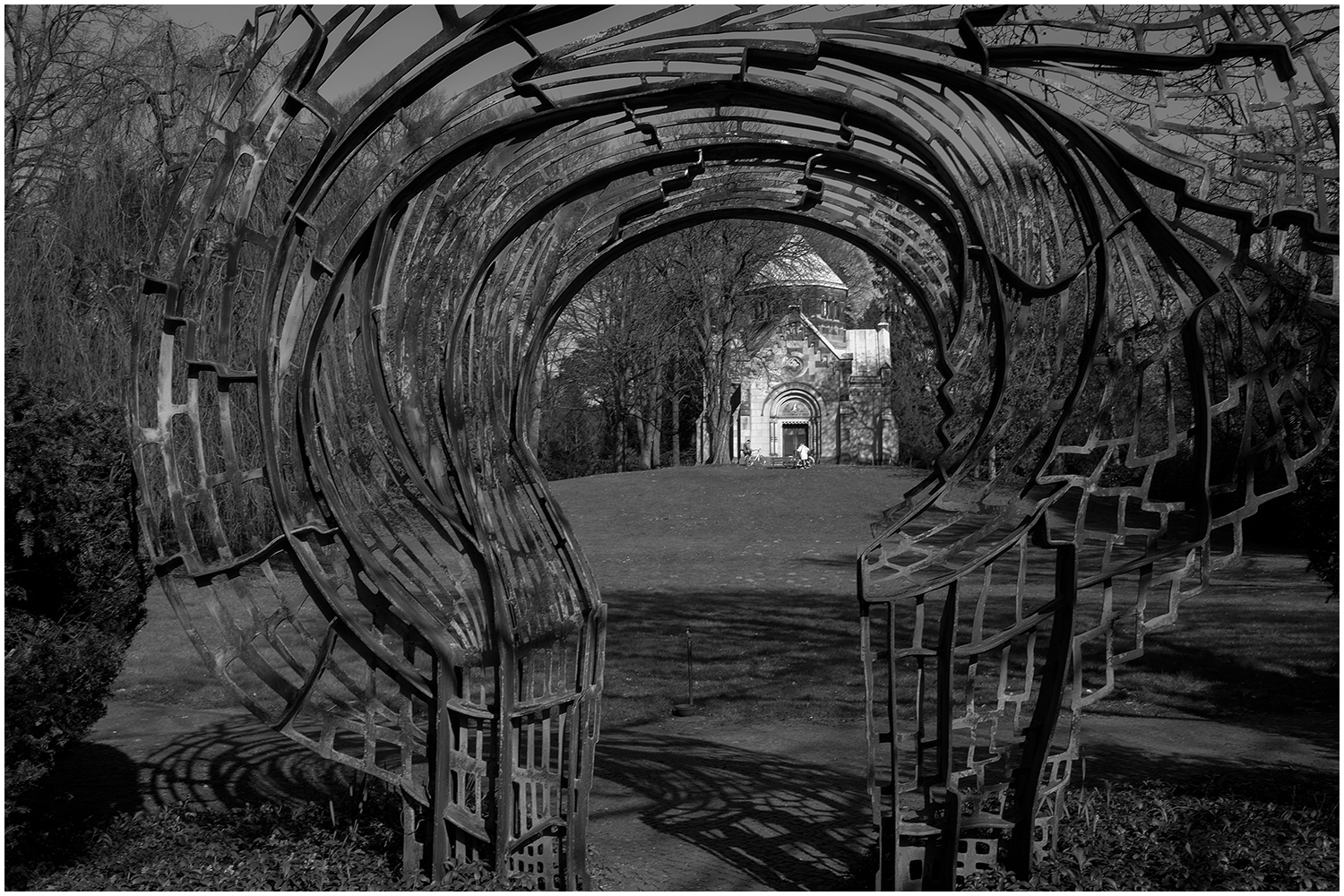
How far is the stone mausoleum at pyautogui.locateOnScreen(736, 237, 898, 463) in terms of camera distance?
132 ft

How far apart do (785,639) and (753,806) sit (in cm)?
659

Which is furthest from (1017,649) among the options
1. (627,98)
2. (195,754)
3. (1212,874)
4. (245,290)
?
(245,290)

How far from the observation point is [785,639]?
14172 mm

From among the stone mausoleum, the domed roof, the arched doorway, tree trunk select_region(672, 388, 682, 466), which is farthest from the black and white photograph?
the arched doorway

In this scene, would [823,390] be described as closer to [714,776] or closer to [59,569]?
[714,776]

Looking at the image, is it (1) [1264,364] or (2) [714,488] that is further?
(2) [714,488]

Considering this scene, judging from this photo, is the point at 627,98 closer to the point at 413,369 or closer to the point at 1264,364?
the point at 413,369

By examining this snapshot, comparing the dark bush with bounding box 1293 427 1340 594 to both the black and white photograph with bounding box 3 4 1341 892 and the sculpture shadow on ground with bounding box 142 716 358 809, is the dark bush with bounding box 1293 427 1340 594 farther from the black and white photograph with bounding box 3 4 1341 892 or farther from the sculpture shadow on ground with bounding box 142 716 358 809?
the sculpture shadow on ground with bounding box 142 716 358 809

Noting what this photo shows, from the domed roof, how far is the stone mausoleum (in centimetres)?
101

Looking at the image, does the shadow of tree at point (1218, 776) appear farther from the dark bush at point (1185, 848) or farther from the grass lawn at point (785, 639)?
the grass lawn at point (785, 639)

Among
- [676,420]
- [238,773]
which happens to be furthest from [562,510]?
[676,420]

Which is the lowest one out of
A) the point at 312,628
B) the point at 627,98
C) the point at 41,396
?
the point at 312,628

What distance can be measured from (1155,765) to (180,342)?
7.00 meters

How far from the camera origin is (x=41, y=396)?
22.4 feet
